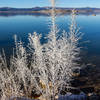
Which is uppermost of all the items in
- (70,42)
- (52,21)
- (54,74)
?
(52,21)

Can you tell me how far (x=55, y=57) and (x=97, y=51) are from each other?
14858mm

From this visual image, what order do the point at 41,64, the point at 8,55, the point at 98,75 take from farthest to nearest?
the point at 8,55 < the point at 98,75 < the point at 41,64

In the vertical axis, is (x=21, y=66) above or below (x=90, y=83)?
above

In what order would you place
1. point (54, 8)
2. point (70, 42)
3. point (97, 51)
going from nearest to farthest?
point (54, 8) → point (70, 42) → point (97, 51)

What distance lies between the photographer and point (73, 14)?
9.08 m

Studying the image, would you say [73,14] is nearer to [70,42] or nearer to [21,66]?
[70,42]

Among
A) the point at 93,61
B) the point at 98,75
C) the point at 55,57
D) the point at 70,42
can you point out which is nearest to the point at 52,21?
the point at 55,57

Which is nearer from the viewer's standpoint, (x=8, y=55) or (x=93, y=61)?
(x=93, y=61)

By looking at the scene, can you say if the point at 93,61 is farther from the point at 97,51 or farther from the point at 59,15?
the point at 59,15

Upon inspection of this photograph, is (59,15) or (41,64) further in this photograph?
(41,64)

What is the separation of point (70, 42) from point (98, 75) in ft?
16.8

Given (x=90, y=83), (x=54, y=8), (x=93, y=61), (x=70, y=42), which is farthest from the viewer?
(x=93, y=61)

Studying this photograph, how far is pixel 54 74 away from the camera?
789 cm

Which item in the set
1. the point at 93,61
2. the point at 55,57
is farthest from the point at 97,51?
the point at 55,57
